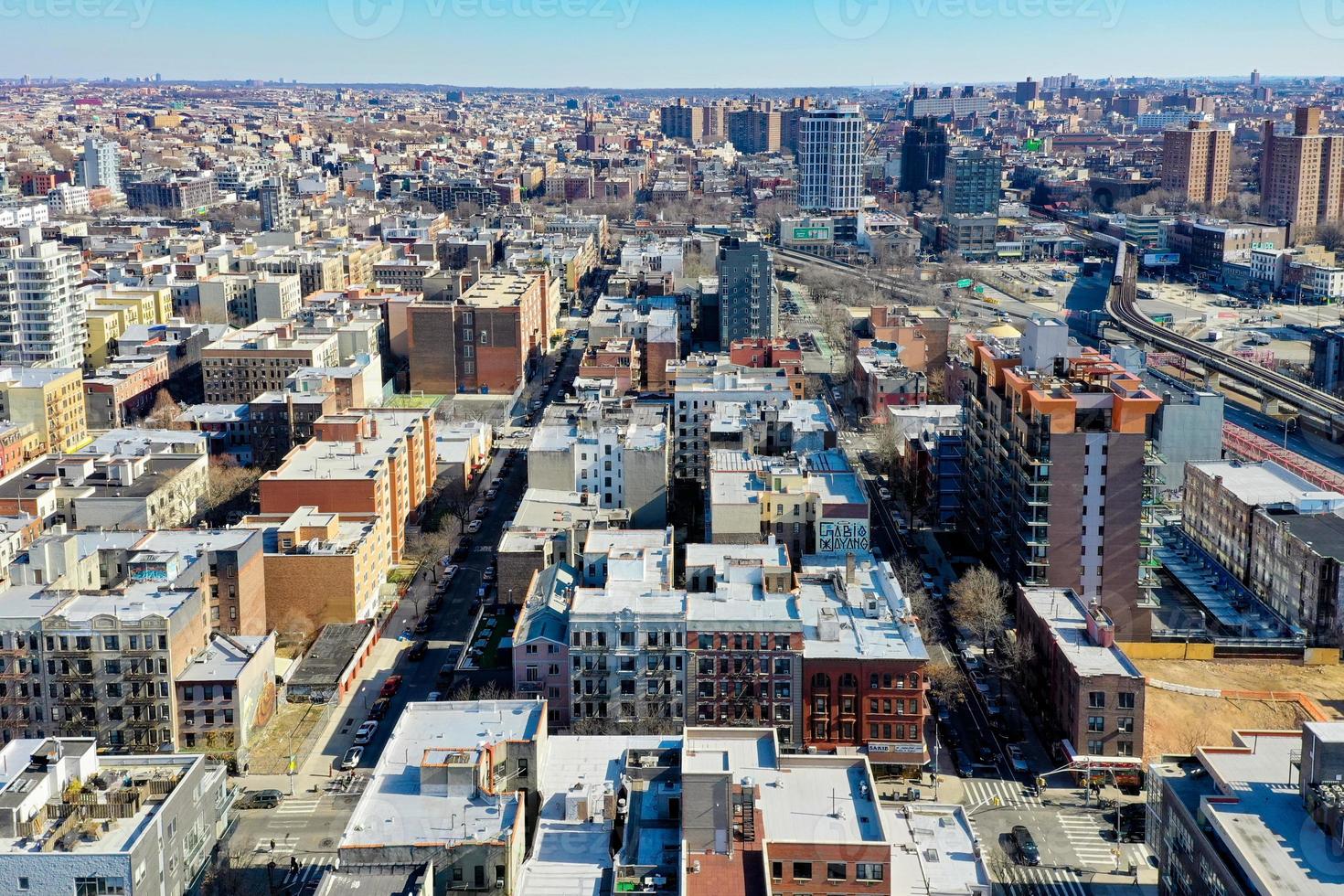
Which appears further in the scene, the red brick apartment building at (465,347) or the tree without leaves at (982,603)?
the red brick apartment building at (465,347)

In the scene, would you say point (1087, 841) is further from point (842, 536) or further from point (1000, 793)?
point (842, 536)

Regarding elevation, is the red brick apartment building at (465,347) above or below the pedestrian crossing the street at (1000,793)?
above

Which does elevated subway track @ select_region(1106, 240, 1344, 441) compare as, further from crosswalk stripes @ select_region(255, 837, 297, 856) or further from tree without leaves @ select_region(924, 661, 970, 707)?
crosswalk stripes @ select_region(255, 837, 297, 856)

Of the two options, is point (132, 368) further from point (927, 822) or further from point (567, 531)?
point (927, 822)

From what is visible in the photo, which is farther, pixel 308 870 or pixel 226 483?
pixel 226 483

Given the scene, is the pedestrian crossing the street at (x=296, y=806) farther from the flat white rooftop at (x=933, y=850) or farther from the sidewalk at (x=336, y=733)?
the flat white rooftop at (x=933, y=850)

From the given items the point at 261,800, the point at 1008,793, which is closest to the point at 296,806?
the point at 261,800

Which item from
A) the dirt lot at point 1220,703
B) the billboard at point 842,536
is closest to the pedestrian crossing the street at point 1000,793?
the dirt lot at point 1220,703
